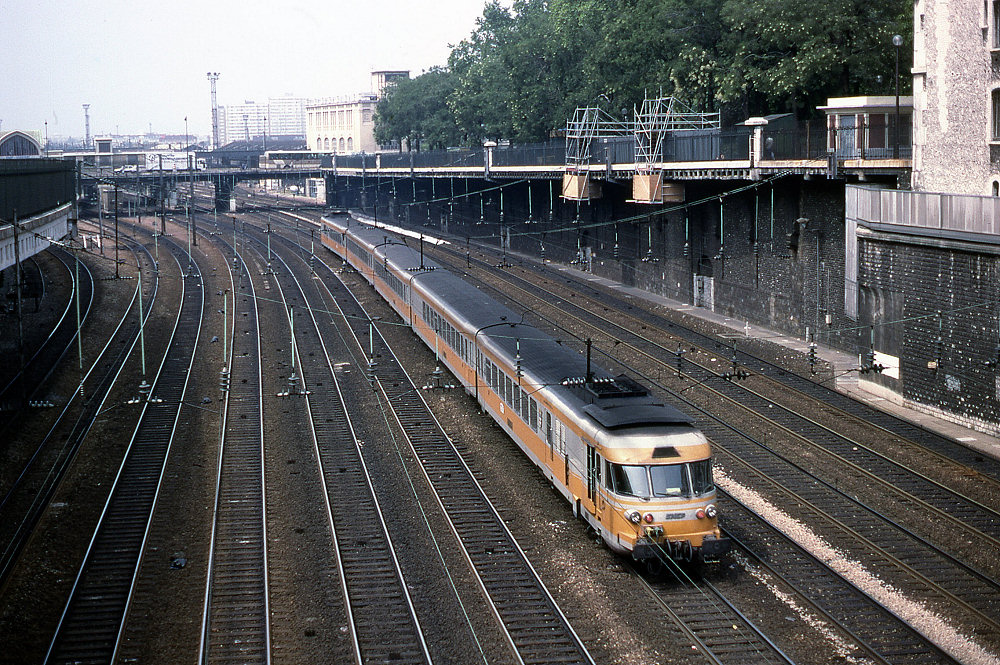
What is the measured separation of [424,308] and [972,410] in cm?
1885

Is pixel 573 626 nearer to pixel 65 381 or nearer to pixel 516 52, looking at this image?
pixel 65 381

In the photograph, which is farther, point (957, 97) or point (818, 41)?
point (818, 41)

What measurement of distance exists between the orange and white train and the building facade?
1434 cm

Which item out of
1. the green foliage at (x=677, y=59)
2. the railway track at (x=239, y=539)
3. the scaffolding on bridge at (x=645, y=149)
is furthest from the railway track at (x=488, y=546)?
the green foliage at (x=677, y=59)

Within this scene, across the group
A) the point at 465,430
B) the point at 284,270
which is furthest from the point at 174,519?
the point at 284,270

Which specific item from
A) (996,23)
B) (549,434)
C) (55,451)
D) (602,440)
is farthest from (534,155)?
(602,440)

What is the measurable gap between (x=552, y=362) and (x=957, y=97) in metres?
17.4

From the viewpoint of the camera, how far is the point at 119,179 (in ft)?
333

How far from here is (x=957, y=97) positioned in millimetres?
34094

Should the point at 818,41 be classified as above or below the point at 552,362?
above

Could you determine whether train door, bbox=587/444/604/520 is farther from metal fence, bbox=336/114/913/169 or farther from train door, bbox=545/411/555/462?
metal fence, bbox=336/114/913/169

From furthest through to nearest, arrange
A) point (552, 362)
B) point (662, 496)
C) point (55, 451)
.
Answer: point (55, 451), point (552, 362), point (662, 496)

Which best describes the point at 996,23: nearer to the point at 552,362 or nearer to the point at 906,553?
the point at 552,362

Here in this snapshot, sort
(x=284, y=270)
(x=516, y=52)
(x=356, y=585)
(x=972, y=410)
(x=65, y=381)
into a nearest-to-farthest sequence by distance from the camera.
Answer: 1. (x=356, y=585)
2. (x=972, y=410)
3. (x=65, y=381)
4. (x=284, y=270)
5. (x=516, y=52)
